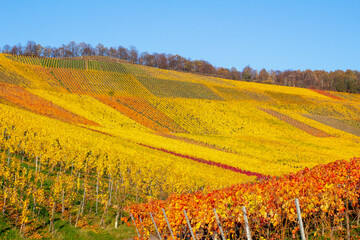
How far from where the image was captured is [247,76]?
186m

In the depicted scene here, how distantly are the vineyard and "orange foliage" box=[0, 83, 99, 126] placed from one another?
1.49 ft

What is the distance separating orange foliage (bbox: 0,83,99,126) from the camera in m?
55.3

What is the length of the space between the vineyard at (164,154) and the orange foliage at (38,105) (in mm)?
454

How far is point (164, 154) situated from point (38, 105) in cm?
2937

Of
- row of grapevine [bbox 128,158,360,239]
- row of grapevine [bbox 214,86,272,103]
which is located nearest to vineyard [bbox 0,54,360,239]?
row of grapevine [bbox 128,158,360,239]

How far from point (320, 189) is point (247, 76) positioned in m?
179

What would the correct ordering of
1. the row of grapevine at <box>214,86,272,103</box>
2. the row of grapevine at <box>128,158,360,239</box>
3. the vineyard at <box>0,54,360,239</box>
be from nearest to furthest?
the row of grapevine at <box>128,158,360,239</box>
the vineyard at <box>0,54,360,239</box>
the row of grapevine at <box>214,86,272,103</box>

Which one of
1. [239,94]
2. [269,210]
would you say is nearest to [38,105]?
[269,210]

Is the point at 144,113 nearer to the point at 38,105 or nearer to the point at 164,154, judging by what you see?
the point at 38,105

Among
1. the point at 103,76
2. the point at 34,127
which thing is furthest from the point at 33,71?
the point at 34,127

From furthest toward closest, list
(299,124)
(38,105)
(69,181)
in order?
(299,124) < (38,105) < (69,181)

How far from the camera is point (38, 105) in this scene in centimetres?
5888

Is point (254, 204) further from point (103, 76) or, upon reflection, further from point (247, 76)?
point (247, 76)

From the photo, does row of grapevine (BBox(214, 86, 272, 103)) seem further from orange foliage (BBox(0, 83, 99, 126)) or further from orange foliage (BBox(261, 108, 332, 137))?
orange foliage (BBox(0, 83, 99, 126))
